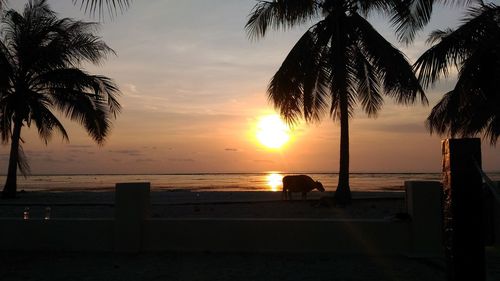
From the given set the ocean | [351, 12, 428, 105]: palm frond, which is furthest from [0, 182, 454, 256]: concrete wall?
the ocean

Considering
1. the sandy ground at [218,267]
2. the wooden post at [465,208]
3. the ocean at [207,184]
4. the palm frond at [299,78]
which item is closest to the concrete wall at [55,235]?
the sandy ground at [218,267]

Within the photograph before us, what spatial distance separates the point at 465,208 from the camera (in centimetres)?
394

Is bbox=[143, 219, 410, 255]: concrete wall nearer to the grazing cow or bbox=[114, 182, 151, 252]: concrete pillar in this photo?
bbox=[114, 182, 151, 252]: concrete pillar

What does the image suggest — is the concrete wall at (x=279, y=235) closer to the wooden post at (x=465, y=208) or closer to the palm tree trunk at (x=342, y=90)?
the wooden post at (x=465, y=208)

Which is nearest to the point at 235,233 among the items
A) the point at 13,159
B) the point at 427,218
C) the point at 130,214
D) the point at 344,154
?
the point at 130,214

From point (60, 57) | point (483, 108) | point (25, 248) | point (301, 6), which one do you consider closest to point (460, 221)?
point (25, 248)

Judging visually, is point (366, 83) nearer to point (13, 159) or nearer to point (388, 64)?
point (388, 64)

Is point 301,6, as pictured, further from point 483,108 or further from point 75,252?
point 75,252

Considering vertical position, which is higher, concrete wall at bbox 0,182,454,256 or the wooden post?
the wooden post

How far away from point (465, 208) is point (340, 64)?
39.0 feet

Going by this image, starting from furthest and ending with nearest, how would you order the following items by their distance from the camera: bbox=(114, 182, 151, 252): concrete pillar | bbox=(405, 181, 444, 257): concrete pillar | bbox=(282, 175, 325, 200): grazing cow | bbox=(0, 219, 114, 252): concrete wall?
bbox=(282, 175, 325, 200): grazing cow < bbox=(0, 219, 114, 252): concrete wall < bbox=(114, 182, 151, 252): concrete pillar < bbox=(405, 181, 444, 257): concrete pillar

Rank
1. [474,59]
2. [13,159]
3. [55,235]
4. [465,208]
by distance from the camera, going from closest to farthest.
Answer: [465,208] → [55,235] → [474,59] → [13,159]

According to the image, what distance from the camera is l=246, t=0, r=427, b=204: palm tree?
1534 centimetres

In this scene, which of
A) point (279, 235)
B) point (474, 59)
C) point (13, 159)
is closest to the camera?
point (279, 235)
